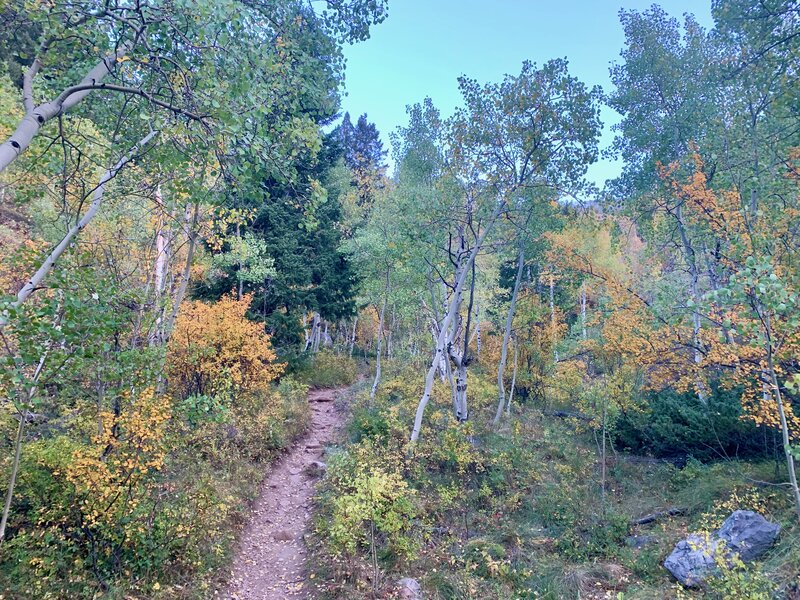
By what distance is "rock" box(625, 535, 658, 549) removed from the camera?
650cm

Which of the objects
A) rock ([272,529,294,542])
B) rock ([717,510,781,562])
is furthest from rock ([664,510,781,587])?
rock ([272,529,294,542])

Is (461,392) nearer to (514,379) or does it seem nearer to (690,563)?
(690,563)

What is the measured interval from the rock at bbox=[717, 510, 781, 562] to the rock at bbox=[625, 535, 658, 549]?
0.98 m

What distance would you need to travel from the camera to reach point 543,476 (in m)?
9.25

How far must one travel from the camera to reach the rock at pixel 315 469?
9166 mm

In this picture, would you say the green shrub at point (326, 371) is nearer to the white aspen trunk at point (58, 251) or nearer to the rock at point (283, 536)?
the rock at point (283, 536)

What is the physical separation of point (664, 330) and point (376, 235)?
875 cm

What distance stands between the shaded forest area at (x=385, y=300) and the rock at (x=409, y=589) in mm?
36

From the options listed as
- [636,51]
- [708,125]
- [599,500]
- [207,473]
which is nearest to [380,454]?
[207,473]

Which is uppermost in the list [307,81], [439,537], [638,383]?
[307,81]

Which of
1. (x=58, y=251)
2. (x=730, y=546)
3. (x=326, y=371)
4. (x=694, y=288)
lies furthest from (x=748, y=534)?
(x=326, y=371)

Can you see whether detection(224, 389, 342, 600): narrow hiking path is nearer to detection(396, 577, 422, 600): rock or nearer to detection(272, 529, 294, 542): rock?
detection(272, 529, 294, 542): rock

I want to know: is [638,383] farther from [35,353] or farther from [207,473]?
[35,353]

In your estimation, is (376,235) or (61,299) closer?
(61,299)
